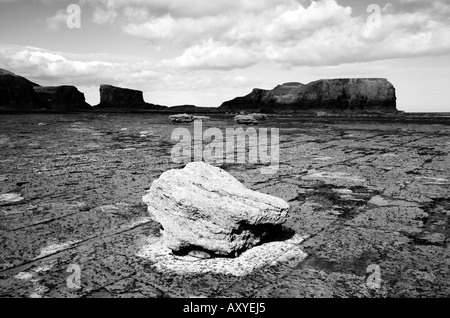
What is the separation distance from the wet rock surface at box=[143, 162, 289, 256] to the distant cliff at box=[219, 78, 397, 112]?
7505 cm

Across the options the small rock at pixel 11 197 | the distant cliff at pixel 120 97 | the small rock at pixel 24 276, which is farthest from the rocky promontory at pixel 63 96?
the small rock at pixel 24 276

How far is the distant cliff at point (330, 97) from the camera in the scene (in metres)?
83.7

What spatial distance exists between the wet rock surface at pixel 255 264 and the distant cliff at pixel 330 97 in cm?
7294

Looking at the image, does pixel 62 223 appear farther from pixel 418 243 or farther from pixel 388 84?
pixel 388 84

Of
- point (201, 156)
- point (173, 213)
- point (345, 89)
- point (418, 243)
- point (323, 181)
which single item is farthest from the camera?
point (345, 89)

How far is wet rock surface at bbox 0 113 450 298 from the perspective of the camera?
1.98 m

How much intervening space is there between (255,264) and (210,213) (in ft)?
1.54

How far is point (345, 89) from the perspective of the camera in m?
91.6

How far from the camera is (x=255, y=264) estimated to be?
2.26 m

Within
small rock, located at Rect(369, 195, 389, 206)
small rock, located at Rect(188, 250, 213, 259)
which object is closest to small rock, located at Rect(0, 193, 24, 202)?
small rock, located at Rect(188, 250, 213, 259)

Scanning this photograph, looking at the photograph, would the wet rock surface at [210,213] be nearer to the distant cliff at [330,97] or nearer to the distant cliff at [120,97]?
the distant cliff at [330,97]

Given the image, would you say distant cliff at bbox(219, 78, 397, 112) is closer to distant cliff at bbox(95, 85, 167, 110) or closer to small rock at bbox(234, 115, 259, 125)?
A: distant cliff at bbox(95, 85, 167, 110)

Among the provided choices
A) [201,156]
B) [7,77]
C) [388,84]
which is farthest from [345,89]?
[201,156]

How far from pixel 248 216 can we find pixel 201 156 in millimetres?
4747
